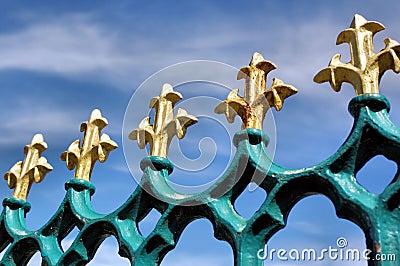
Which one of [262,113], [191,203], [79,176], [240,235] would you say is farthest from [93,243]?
[262,113]

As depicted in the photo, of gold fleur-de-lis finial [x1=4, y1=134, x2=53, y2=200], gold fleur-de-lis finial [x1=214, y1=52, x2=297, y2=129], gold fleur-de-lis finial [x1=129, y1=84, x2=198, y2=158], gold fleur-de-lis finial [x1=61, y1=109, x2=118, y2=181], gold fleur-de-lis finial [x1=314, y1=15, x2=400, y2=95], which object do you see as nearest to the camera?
gold fleur-de-lis finial [x1=314, y1=15, x2=400, y2=95]

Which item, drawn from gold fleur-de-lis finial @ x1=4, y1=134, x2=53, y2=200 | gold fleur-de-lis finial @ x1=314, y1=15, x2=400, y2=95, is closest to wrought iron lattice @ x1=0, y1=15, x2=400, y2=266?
gold fleur-de-lis finial @ x1=314, y1=15, x2=400, y2=95

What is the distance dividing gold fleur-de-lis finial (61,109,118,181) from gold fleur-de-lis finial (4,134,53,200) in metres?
0.14

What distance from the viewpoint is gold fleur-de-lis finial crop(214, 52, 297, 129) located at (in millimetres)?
1588

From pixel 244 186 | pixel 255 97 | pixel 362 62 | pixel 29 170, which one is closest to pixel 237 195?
pixel 244 186

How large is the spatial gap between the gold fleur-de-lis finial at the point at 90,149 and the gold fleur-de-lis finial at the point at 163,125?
0.15m

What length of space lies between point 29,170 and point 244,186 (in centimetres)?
96

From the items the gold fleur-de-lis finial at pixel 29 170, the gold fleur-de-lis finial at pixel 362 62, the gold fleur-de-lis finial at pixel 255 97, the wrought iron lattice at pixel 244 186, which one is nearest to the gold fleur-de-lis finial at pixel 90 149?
the wrought iron lattice at pixel 244 186

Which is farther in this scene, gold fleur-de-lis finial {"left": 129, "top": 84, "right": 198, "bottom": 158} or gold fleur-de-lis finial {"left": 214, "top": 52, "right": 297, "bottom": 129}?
gold fleur-de-lis finial {"left": 129, "top": 84, "right": 198, "bottom": 158}

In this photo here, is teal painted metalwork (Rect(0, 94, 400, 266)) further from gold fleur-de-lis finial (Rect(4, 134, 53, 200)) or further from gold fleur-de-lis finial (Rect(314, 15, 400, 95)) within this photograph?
gold fleur-de-lis finial (Rect(4, 134, 53, 200))

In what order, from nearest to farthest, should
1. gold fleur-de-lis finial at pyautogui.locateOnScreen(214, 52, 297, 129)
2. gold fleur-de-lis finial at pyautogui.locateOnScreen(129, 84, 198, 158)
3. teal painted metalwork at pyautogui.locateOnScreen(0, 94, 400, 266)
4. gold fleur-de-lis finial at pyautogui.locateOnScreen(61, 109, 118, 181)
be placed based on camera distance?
teal painted metalwork at pyautogui.locateOnScreen(0, 94, 400, 266), gold fleur-de-lis finial at pyautogui.locateOnScreen(214, 52, 297, 129), gold fleur-de-lis finial at pyautogui.locateOnScreen(129, 84, 198, 158), gold fleur-de-lis finial at pyautogui.locateOnScreen(61, 109, 118, 181)

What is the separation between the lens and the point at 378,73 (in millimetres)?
1457

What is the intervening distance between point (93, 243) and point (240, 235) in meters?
0.59

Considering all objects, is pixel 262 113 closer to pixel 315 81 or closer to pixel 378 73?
pixel 315 81
